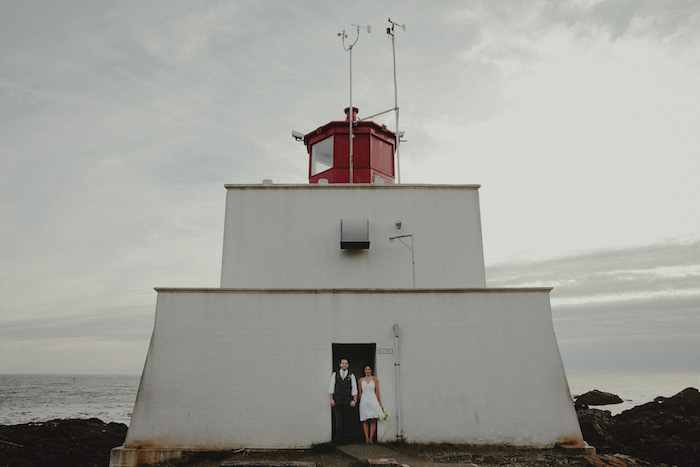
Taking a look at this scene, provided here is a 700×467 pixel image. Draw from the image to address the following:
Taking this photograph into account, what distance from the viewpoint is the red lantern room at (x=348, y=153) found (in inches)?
517

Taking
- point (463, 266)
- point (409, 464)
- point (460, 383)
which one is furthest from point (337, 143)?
point (409, 464)

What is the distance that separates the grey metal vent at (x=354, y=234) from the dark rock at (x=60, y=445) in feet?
30.6

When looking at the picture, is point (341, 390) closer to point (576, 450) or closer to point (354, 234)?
point (354, 234)

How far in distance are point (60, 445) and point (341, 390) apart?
1061 cm

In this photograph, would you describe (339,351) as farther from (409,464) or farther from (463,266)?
(409,464)

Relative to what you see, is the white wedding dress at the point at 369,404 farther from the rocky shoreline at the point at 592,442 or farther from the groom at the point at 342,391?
the rocky shoreline at the point at 592,442

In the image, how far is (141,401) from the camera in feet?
27.7

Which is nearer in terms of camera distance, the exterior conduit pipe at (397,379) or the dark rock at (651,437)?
the exterior conduit pipe at (397,379)

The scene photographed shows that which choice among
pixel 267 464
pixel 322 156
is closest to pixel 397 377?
pixel 267 464

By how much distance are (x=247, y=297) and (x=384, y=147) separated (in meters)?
6.95

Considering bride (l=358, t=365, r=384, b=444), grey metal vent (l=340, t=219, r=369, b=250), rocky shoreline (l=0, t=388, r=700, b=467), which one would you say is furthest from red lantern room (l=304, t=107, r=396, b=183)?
rocky shoreline (l=0, t=388, r=700, b=467)

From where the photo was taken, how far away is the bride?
27.3 ft

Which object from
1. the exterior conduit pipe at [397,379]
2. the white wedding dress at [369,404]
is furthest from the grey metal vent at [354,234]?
the white wedding dress at [369,404]

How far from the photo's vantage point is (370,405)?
833 cm
